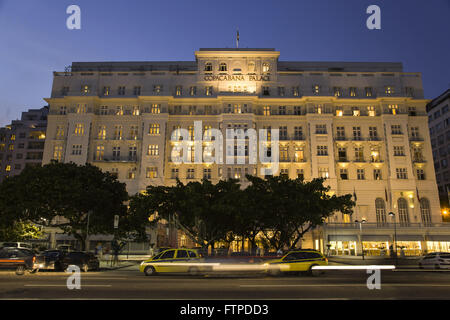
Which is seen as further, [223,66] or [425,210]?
[223,66]

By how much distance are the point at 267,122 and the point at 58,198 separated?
38188 millimetres

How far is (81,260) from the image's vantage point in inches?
1014

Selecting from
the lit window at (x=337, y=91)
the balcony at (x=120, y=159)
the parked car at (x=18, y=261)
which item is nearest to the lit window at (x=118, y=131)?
the balcony at (x=120, y=159)

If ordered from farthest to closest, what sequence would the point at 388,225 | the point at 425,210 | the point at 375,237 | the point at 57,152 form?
the point at 57,152 < the point at 425,210 < the point at 388,225 < the point at 375,237

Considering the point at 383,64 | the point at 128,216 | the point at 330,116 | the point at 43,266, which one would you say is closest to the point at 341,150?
the point at 330,116

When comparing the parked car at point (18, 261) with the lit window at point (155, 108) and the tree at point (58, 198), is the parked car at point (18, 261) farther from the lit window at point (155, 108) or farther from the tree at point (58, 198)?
the lit window at point (155, 108)

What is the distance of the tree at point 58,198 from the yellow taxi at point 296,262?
21.9 meters

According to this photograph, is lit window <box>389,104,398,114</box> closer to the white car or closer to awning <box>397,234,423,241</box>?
awning <box>397,234,423,241</box>

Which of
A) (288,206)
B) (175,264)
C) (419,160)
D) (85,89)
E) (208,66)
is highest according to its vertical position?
(208,66)

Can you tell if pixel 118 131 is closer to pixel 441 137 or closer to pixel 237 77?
pixel 237 77

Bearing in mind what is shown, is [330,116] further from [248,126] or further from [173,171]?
[173,171]

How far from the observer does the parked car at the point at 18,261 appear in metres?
21.0

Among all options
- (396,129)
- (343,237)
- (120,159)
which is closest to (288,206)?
(343,237)

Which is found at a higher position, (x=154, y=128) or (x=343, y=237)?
(x=154, y=128)
